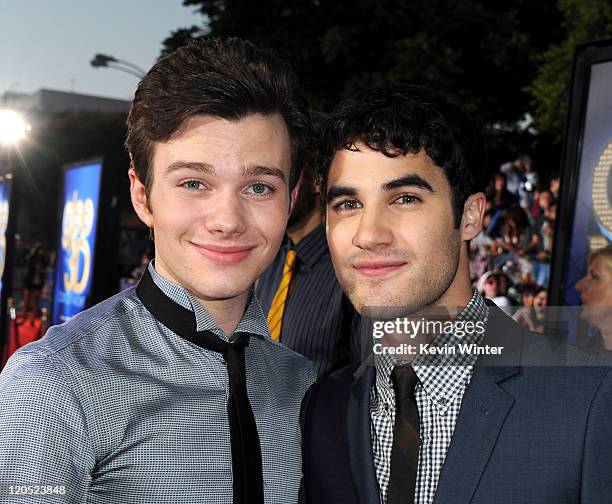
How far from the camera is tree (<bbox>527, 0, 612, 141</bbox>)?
14891mm

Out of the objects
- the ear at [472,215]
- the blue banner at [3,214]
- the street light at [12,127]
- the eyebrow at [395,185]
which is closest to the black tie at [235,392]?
the eyebrow at [395,185]

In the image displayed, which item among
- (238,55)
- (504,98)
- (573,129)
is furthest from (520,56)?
(238,55)

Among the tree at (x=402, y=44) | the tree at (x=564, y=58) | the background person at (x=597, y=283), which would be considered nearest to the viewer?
the background person at (x=597, y=283)

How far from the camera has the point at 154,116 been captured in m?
2.22

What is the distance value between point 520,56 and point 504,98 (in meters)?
1.17

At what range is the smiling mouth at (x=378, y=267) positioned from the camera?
7.29 feet

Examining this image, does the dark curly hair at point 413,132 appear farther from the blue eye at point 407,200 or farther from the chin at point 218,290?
the chin at point 218,290

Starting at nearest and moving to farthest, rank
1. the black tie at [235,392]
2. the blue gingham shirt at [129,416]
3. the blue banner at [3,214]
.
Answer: the blue gingham shirt at [129,416], the black tie at [235,392], the blue banner at [3,214]

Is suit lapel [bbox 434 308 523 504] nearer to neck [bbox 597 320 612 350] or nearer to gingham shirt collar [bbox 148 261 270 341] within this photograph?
neck [bbox 597 320 612 350]

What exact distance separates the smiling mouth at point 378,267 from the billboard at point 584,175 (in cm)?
156

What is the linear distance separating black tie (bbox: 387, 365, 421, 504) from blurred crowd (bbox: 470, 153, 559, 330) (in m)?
6.74

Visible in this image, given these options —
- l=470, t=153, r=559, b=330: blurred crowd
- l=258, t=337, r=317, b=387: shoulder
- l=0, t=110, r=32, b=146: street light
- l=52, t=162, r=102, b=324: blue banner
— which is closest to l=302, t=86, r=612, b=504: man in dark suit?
l=258, t=337, r=317, b=387: shoulder

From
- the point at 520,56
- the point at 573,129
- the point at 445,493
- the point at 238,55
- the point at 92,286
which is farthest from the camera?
the point at 520,56

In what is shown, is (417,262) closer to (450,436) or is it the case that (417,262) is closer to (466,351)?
(466,351)
